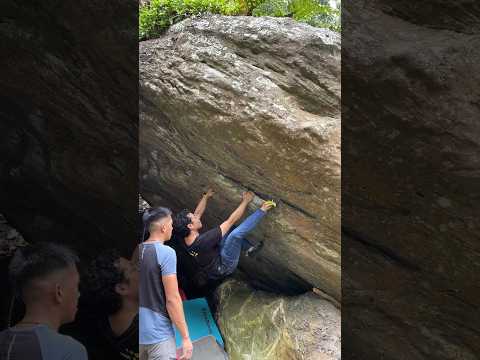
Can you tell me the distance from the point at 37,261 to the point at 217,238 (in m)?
0.96

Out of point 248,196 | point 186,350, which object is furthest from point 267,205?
point 186,350

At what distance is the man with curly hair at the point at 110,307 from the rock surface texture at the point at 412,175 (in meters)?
1.23

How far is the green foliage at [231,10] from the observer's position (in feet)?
8.91

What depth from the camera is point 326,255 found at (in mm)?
2678

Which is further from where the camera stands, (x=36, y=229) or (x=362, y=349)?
(x=362, y=349)

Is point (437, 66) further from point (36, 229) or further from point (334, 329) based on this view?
point (36, 229)

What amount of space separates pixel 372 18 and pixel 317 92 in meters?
0.52

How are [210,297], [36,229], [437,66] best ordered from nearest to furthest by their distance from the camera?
[36,229] → [437,66] → [210,297]

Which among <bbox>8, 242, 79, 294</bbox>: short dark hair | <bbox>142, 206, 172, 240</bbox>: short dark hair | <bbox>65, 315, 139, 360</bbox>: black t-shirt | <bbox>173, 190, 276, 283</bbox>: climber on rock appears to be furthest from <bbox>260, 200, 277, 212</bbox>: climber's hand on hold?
<bbox>8, 242, 79, 294</bbox>: short dark hair

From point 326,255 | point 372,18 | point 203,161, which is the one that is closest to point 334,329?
point 326,255

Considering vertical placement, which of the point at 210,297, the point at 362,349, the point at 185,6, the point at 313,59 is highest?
the point at 185,6

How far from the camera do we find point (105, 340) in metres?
2.17

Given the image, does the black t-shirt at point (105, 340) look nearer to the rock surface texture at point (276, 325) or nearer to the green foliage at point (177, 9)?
the rock surface texture at point (276, 325)

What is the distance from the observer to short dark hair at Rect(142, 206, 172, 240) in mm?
2436
